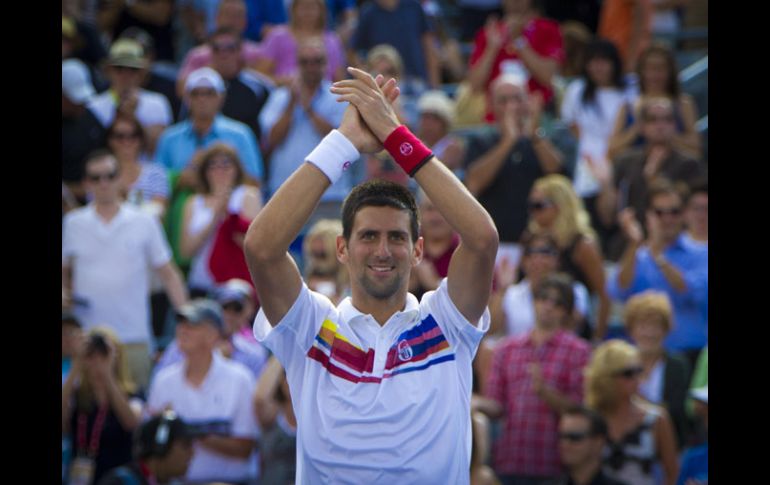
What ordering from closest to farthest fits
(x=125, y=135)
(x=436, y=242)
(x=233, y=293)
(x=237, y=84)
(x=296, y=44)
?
1. (x=233, y=293)
2. (x=436, y=242)
3. (x=125, y=135)
4. (x=237, y=84)
5. (x=296, y=44)

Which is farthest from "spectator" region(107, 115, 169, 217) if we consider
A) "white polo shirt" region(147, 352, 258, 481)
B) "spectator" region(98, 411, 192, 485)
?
"spectator" region(98, 411, 192, 485)

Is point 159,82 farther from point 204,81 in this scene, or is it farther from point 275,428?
point 275,428

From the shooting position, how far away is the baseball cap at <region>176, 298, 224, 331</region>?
375 inches

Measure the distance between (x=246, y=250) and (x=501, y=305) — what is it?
462 cm

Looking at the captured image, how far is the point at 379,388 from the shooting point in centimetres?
554

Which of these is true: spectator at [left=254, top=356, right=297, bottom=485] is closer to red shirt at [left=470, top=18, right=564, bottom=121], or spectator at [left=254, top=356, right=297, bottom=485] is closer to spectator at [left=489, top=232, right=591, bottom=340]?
spectator at [left=489, top=232, right=591, bottom=340]

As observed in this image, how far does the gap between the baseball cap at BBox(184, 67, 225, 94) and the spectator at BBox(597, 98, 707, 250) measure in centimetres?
310

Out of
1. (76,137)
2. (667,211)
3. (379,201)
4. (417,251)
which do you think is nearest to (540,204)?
(667,211)

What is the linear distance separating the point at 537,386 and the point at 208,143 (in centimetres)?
375

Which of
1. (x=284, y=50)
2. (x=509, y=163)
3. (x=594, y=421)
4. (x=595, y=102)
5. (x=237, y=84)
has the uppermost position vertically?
(x=284, y=50)
